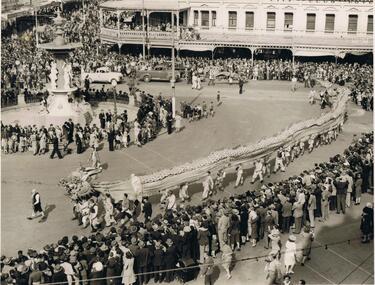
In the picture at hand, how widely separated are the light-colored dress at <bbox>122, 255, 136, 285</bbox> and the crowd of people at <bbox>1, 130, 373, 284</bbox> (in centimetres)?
3

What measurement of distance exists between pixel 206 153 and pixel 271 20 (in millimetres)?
31802

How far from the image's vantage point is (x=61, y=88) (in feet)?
121

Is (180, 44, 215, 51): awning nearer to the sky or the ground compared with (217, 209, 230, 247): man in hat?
nearer to the sky

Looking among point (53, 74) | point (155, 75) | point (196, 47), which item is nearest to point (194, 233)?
point (53, 74)

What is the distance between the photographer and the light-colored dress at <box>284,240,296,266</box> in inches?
667

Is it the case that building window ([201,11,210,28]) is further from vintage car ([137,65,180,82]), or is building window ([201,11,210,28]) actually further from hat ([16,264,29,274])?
hat ([16,264,29,274])

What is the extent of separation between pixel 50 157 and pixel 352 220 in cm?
1538

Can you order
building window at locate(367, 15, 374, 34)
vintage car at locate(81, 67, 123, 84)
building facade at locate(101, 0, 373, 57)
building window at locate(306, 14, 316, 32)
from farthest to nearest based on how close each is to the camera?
building window at locate(306, 14, 316, 32) → building window at locate(367, 15, 374, 34) → building facade at locate(101, 0, 373, 57) → vintage car at locate(81, 67, 123, 84)

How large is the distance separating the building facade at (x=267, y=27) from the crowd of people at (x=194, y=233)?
32410mm

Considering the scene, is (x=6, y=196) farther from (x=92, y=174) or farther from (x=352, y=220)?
(x=352, y=220)

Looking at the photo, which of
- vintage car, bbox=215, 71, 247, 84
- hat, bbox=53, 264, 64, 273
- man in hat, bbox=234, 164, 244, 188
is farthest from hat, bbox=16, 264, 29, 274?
vintage car, bbox=215, 71, 247, 84

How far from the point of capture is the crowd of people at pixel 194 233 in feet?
53.2

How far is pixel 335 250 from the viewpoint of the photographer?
19141mm

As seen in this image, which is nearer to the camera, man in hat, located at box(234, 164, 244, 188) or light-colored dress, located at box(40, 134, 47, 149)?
man in hat, located at box(234, 164, 244, 188)
